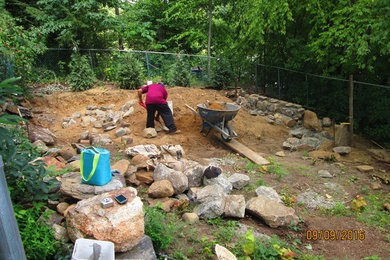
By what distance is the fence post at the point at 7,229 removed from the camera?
1635 mm

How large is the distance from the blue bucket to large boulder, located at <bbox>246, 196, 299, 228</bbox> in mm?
2090

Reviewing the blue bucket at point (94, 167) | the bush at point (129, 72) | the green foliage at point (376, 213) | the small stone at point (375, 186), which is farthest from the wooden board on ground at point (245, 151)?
the bush at point (129, 72)

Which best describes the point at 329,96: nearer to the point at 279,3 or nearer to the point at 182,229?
the point at 279,3

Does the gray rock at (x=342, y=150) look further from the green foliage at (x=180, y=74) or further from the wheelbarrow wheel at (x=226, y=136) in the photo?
the green foliage at (x=180, y=74)

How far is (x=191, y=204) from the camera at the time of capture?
14.3 ft

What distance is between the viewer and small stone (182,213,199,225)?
12.3 ft

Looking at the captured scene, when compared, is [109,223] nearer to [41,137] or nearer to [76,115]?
[41,137]

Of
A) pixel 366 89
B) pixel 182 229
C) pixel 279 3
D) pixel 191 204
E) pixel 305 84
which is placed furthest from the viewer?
pixel 305 84

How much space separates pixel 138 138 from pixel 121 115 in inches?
79.1

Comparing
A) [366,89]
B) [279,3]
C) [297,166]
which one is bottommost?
[297,166]

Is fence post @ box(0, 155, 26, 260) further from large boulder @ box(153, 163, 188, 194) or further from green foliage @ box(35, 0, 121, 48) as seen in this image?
green foliage @ box(35, 0, 121, 48)

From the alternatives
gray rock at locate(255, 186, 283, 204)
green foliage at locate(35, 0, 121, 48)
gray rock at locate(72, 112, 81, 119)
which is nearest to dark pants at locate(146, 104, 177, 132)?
gray rock at locate(72, 112, 81, 119)

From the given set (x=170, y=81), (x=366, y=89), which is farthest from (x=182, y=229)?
(x=170, y=81)

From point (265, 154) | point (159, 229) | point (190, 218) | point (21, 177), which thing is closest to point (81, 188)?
point (21, 177)
